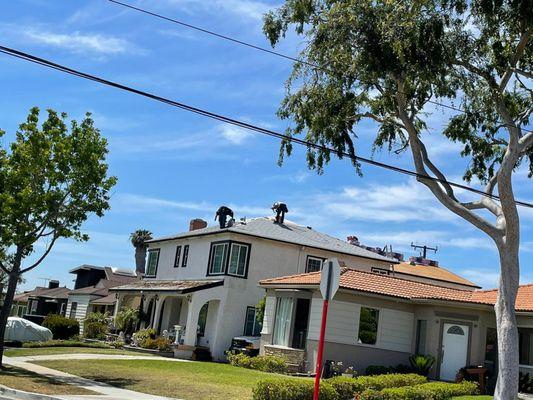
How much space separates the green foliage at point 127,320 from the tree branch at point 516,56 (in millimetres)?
29437

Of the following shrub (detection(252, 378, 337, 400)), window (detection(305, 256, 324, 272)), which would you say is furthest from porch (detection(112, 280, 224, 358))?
shrub (detection(252, 378, 337, 400))

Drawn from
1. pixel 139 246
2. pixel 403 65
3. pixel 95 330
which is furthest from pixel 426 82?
pixel 139 246

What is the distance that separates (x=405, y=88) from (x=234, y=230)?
18586mm

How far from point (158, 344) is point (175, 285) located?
167 inches

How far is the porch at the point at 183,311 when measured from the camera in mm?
36938

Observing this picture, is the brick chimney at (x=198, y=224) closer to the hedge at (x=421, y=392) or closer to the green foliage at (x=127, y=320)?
the green foliage at (x=127, y=320)

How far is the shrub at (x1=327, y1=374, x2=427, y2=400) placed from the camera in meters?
19.0

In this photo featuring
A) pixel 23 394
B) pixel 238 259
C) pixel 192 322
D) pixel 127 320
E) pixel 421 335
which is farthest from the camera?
pixel 127 320

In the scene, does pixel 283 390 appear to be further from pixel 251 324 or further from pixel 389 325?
pixel 251 324

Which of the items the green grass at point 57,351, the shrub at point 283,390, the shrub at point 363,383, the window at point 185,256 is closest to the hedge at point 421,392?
the shrub at point 363,383

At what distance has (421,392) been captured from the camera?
1984 cm

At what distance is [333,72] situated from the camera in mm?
20422

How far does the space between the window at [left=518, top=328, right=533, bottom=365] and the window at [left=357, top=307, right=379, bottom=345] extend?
20.0ft

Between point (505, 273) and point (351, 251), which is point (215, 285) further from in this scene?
point (505, 273)
